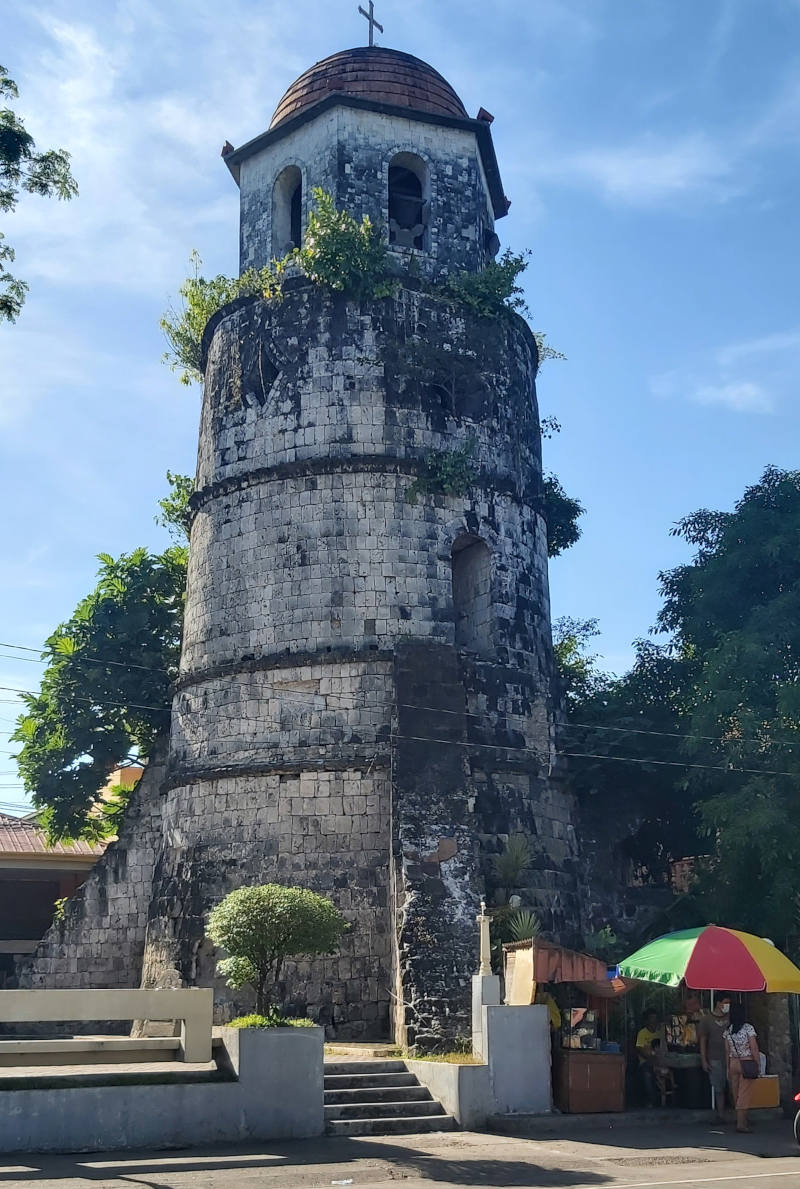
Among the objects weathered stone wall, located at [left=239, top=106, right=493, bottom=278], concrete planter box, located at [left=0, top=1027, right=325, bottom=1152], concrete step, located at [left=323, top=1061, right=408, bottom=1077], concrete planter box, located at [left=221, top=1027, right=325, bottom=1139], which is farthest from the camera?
weathered stone wall, located at [left=239, top=106, right=493, bottom=278]

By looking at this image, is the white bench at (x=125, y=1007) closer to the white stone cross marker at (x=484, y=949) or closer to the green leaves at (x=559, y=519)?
the white stone cross marker at (x=484, y=949)

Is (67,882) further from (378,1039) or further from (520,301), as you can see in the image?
(520,301)

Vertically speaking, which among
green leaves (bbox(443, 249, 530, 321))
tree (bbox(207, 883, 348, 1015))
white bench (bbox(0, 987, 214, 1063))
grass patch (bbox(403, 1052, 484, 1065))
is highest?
green leaves (bbox(443, 249, 530, 321))

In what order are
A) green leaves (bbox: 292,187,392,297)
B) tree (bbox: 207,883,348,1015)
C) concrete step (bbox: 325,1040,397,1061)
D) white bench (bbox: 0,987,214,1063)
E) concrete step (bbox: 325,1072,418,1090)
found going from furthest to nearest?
green leaves (bbox: 292,187,392,297)
concrete step (bbox: 325,1040,397,1061)
concrete step (bbox: 325,1072,418,1090)
tree (bbox: 207,883,348,1015)
white bench (bbox: 0,987,214,1063)

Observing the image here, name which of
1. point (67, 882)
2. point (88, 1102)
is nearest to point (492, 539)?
point (88, 1102)

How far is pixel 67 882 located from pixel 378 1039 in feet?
36.2

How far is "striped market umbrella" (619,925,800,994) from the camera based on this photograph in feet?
38.9

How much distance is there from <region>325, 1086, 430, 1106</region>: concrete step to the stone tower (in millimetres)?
1528

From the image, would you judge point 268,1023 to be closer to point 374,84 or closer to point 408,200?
point 408,200

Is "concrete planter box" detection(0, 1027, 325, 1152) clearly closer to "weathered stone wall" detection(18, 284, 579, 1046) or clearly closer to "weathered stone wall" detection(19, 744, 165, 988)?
"weathered stone wall" detection(18, 284, 579, 1046)

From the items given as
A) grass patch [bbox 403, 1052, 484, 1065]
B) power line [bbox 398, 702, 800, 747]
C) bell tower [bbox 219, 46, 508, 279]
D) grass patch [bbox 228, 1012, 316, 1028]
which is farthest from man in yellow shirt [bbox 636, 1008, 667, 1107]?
bell tower [bbox 219, 46, 508, 279]

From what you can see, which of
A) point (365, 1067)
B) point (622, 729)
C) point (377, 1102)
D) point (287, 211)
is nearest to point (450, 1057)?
point (365, 1067)

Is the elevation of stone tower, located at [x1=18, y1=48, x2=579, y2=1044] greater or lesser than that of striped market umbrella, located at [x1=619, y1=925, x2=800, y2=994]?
greater

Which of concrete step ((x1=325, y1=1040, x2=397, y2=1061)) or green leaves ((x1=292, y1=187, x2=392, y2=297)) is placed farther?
green leaves ((x1=292, y1=187, x2=392, y2=297))
